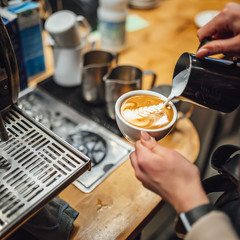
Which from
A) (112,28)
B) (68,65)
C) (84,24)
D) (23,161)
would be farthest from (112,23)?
(23,161)

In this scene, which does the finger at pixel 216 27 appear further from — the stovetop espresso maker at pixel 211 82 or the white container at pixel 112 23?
the white container at pixel 112 23

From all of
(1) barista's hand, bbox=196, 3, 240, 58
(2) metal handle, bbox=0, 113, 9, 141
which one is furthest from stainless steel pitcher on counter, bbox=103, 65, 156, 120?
(2) metal handle, bbox=0, 113, 9, 141

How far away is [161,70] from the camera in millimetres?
1267

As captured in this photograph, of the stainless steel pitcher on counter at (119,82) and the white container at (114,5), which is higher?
the white container at (114,5)

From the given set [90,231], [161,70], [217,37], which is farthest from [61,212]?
[161,70]

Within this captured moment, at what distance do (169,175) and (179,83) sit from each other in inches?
8.7

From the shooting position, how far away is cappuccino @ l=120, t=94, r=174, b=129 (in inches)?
24.0

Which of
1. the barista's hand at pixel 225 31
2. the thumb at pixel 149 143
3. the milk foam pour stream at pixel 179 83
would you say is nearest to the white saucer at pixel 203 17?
the barista's hand at pixel 225 31

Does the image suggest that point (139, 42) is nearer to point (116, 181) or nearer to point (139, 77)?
point (139, 77)

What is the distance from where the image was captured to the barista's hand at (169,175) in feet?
1.65

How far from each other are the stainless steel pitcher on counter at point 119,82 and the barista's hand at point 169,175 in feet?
1.07

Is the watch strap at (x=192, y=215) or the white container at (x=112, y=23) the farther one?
the white container at (x=112, y=23)

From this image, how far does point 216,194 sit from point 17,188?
1.46 ft

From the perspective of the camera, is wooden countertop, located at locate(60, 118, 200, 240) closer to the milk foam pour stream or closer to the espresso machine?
the espresso machine
